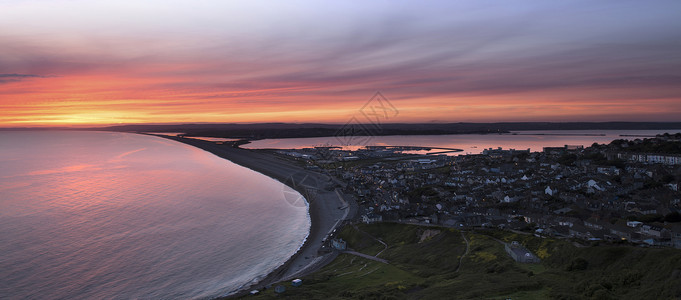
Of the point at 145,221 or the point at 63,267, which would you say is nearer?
the point at 63,267

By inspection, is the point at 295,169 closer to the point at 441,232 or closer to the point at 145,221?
the point at 145,221

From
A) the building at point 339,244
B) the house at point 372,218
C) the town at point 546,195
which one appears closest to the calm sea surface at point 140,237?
the building at point 339,244

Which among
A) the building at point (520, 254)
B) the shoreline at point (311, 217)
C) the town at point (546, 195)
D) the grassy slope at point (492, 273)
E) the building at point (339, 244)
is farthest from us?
the building at point (339, 244)

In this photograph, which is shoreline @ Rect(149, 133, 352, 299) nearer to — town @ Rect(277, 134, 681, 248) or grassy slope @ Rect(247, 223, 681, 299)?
grassy slope @ Rect(247, 223, 681, 299)

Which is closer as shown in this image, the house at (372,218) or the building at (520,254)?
the building at (520,254)

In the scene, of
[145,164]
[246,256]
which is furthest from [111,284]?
[145,164]

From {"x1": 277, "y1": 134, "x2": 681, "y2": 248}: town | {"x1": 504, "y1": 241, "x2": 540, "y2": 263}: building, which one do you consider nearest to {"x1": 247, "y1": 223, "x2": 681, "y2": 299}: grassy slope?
{"x1": 504, "y1": 241, "x2": 540, "y2": 263}: building

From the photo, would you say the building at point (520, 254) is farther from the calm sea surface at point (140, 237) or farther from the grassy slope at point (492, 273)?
the calm sea surface at point (140, 237)
